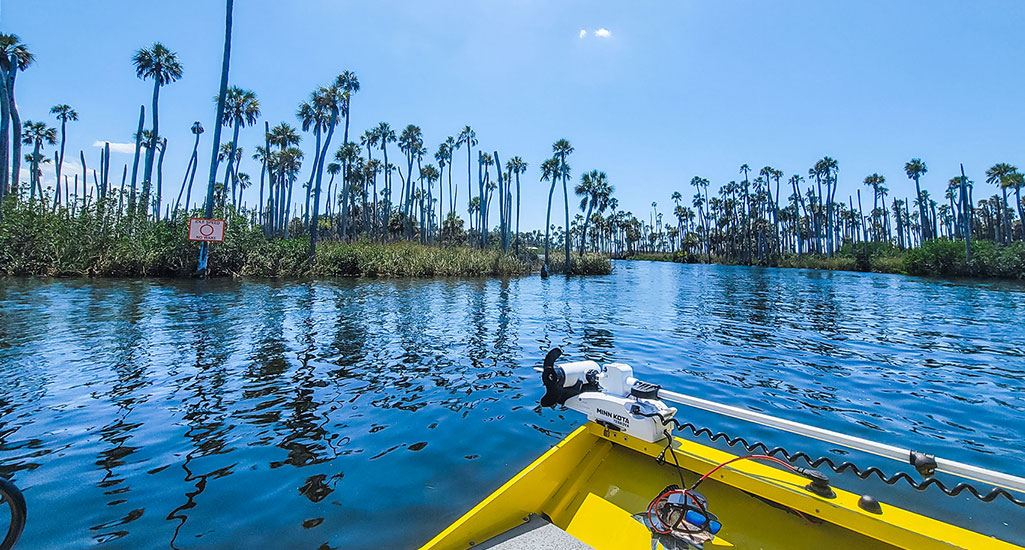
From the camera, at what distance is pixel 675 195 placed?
400 ft

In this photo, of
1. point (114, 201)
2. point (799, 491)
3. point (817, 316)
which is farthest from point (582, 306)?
point (114, 201)

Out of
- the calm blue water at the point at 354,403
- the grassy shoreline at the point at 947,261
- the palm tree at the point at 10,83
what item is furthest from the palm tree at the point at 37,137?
the grassy shoreline at the point at 947,261

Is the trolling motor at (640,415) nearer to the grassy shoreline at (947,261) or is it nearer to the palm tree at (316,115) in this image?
the palm tree at (316,115)

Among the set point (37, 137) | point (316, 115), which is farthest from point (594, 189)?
point (37, 137)

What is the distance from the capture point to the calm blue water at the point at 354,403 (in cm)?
329

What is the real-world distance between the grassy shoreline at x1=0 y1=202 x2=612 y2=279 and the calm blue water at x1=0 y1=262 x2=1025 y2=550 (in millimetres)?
9233

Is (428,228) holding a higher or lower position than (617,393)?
higher

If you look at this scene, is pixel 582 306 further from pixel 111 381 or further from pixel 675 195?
pixel 675 195

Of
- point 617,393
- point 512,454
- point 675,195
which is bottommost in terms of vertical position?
point 512,454

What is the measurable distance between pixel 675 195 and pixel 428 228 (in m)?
78.6

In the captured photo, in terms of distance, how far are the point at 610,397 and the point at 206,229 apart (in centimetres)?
2460

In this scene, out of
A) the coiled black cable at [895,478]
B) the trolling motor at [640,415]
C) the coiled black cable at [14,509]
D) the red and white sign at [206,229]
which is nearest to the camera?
the coiled black cable at [14,509]

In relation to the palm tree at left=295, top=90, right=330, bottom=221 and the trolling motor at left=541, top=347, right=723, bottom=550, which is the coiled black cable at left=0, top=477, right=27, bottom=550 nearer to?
the trolling motor at left=541, top=347, right=723, bottom=550

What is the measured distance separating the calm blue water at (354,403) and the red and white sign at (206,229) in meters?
8.86
